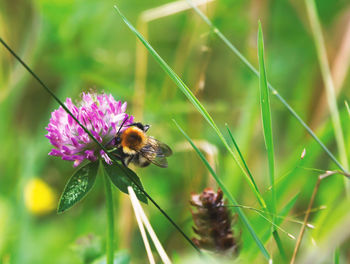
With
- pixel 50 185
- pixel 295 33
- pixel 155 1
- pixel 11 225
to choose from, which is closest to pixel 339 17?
pixel 295 33

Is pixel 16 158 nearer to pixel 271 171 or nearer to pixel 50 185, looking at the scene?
→ pixel 50 185

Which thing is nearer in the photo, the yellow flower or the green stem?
the green stem

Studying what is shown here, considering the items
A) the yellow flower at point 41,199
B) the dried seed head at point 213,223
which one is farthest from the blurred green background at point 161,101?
the dried seed head at point 213,223

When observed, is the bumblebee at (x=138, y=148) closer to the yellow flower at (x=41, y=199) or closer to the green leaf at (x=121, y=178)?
the green leaf at (x=121, y=178)

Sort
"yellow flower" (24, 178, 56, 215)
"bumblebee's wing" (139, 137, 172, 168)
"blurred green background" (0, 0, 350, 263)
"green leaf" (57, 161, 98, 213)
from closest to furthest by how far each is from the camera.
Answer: "green leaf" (57, 161, 98, 213), "bumblebee's wing" (139, 137, 172, 168), "blurred green background" (0, 0, 350, 263), "yellow flower" (24, 178, 56, 215)

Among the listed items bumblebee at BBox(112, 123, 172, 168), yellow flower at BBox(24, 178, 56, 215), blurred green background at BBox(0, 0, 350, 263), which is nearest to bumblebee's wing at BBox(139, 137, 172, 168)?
bumblebee at BBox(112, 123, 172, 168)

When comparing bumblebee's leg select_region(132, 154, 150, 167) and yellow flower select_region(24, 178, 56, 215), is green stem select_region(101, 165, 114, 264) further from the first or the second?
yellow flower select_region(24, 178, 56, 215)
